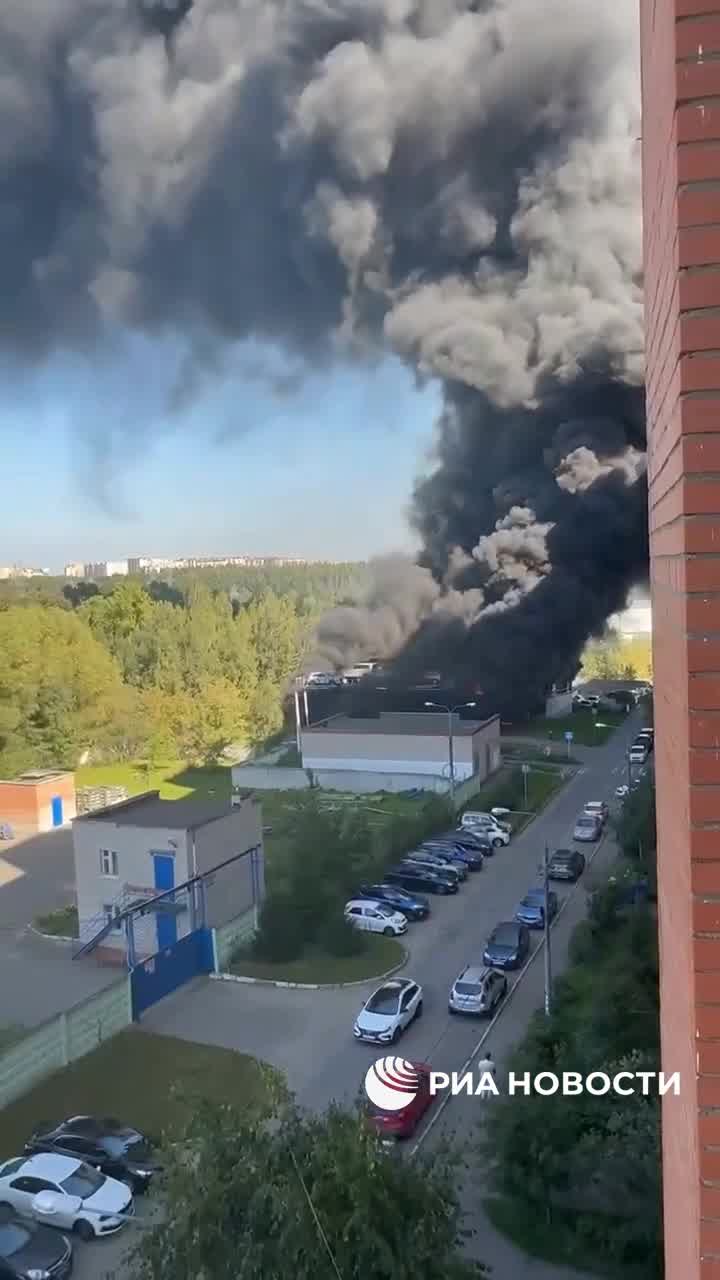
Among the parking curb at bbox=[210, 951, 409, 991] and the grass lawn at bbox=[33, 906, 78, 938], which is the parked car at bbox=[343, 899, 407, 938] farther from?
the grass lawn at bbox=[33, 906, 78, 938]

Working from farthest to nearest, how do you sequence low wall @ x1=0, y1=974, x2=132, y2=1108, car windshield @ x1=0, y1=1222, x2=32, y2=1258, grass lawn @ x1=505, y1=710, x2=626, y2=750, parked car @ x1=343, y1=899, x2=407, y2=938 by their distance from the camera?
grass lawn @ x1=505, y1=710, x2=626, y2=750 < parked car @ x1=343, y1=899, x2=407, y2=938 < low wall @ x1=0, y1=974, x2=132, y2=1108 < car windshield @ x1=0, y1=1222, x2=32, y2=1258

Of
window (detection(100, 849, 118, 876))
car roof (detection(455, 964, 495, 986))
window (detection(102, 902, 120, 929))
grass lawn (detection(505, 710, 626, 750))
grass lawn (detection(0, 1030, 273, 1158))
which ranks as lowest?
grass lawn (detection(0, 1030, 273, 1158))

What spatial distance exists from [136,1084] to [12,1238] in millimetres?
1380

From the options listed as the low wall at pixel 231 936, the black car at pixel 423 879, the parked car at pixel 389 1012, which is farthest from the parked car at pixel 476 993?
the black car at pixel 423 879

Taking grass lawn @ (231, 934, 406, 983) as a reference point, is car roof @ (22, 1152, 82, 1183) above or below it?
above

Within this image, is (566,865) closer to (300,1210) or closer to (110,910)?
(110,910)

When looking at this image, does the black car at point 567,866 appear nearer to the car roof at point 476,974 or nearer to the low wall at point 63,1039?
the car roof at point 476,974

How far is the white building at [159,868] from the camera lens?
21.8 ft

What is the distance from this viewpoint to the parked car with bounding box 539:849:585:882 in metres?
7.96

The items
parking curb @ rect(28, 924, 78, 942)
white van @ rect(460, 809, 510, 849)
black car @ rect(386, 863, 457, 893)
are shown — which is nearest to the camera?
parking curb @ rect(28, 924, 78, 942)

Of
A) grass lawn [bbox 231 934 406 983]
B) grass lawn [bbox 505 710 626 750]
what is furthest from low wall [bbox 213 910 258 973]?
grass lawn [bbox 505 710 626 750]

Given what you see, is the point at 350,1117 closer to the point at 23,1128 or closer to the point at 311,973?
the point at 23,1128

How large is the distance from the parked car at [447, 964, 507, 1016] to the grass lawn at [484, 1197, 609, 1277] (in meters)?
1.71

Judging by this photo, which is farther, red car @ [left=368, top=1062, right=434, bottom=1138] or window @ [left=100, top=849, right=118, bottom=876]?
window @ [left=100, top=849, right=118, bottom=876]
